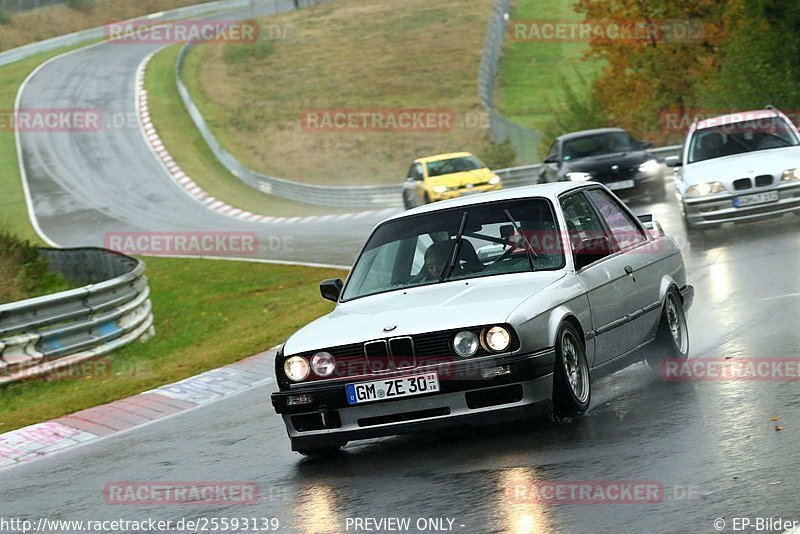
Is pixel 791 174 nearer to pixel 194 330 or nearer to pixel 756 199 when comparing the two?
pixel 756 199

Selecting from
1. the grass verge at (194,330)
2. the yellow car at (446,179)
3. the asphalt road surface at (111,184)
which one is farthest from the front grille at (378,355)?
the yellow car at (446,179)

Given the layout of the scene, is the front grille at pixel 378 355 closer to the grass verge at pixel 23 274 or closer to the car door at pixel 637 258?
the car door at pixel 637 258

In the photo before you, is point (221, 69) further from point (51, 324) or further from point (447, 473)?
point (447, 473)

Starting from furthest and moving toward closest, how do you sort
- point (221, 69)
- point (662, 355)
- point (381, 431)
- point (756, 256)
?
1. point (221, 69)
2. point (756, 256)
3. point (662, 355)
4. point (381, 431)

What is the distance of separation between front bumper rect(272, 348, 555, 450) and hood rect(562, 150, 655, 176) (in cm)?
1691

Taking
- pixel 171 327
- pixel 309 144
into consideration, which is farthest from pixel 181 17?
pixel 171 327

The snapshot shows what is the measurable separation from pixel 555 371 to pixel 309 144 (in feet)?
147

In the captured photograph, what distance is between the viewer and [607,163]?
24.0m

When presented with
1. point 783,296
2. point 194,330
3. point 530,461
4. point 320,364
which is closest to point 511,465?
point 530,461

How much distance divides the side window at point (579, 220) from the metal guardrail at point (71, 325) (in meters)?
7.21

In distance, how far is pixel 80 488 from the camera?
26.3 feet

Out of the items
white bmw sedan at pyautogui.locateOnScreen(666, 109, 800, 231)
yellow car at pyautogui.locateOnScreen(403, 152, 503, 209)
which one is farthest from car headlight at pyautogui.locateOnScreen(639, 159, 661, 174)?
white bmw sedan at pyautogui.locateOnScreen(666, 109, 800, 231)

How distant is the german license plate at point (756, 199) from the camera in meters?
17.0

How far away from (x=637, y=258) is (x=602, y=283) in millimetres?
867
